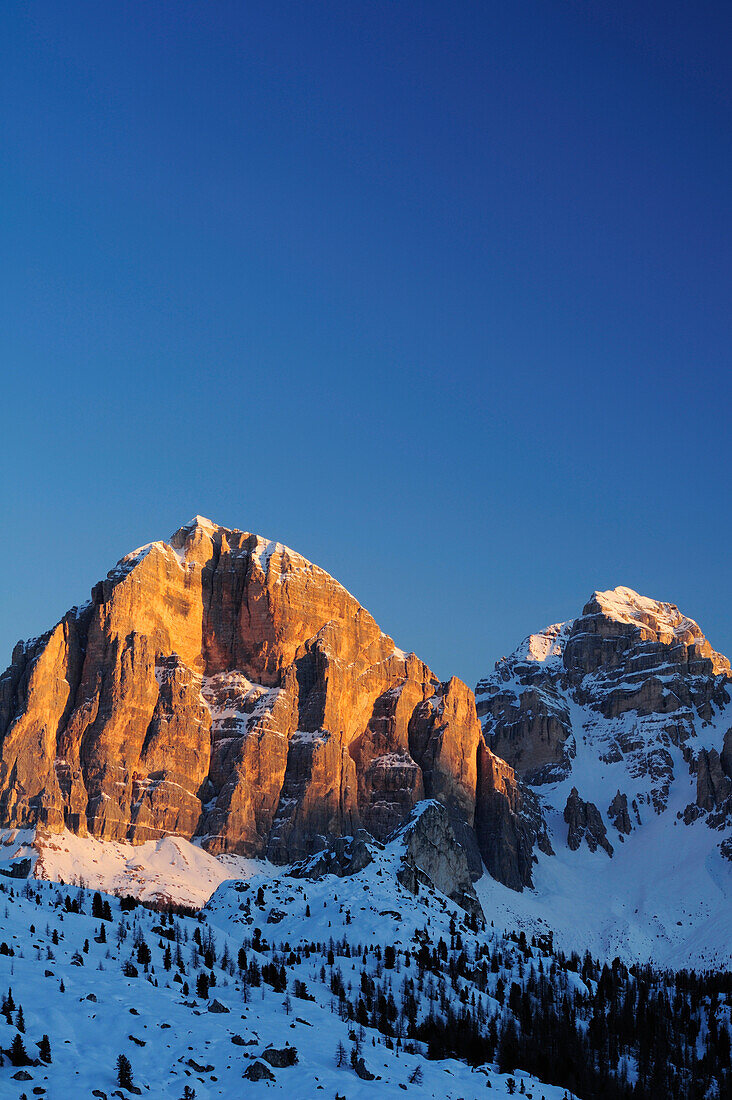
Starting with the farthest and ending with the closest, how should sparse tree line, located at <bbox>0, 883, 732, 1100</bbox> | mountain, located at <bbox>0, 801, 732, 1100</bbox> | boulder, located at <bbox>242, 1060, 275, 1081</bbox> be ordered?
sparse tree line, located at <bbox>0, 883, 732, 1100</bbox>
mountain, located at <bbox>0, 801, 732, 1100</bbox>
boulder, located at <bbox>242, 1060, 275, 1081</bbox>

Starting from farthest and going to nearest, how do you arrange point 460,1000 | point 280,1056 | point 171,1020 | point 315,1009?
1. point 460,1000
2. point 315,1009
3. point 171,1020
4. point 280,1056

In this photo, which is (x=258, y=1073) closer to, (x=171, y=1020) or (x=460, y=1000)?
(x=171, y=1020)

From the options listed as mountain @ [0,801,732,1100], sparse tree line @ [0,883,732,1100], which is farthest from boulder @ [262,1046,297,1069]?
sparse tree line @ [0,883,732,1100]

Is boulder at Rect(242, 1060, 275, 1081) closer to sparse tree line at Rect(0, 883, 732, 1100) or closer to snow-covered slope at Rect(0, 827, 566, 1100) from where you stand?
snow-covered slope at Rect(0, 827, 566, 1100)

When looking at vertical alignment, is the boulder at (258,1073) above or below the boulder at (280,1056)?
below

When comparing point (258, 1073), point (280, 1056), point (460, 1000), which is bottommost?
point (258, 1073)

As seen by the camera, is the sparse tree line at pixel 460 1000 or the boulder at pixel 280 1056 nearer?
the boulder at pixel 280 1056

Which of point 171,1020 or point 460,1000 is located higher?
point 460,1000

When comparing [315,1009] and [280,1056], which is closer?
[280,1056]

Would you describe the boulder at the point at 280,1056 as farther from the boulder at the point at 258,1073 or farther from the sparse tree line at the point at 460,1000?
the sparse tree line at the point at 460,1000

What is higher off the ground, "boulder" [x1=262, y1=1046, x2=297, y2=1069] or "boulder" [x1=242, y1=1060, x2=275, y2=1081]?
"boulder" [x1=262, y1=1046, x2=297, y2=1069]

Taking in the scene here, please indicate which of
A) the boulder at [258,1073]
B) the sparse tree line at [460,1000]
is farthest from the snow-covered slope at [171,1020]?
the sparse tree line at [460,1000]

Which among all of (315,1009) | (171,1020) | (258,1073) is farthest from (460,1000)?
(258,1073)

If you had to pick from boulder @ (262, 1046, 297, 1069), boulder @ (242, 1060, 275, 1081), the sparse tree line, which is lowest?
boulder @ (242, 1060, 275, 1081)
